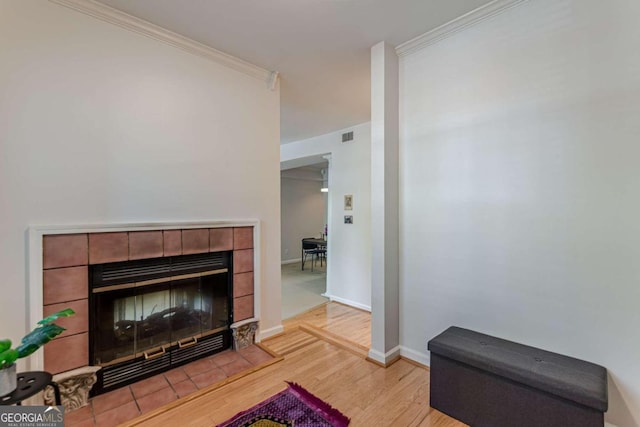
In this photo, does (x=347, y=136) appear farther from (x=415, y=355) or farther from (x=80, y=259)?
(x=80, y=259)

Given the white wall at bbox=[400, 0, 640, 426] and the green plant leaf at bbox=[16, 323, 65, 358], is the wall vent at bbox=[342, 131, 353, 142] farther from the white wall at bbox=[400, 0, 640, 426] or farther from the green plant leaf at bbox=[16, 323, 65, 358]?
the green plant leaf at bbox=[16, 323, 65, 358]

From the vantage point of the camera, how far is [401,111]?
2613 millimetres

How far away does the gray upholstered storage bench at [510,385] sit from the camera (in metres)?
1.44

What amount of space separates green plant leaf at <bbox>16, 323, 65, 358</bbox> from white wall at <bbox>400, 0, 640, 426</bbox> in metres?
2.44

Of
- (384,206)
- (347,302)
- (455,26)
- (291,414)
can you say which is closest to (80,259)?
(291,414)

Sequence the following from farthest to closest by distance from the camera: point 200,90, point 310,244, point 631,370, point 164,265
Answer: point 310,244 → point 200,90 → point 164,265 → point 631,370

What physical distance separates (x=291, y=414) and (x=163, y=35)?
3.02 metres

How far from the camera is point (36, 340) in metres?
1.37

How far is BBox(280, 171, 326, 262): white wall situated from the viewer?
8.18 meters

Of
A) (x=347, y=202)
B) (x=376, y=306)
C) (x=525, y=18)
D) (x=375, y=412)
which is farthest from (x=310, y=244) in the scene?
(x=525, y=18)

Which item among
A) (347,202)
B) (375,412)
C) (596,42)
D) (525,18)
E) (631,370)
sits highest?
(525,18)

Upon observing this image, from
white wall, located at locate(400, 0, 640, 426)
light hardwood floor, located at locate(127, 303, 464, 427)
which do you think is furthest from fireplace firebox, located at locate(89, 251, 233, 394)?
white wall, located at locate(400, 0, 640, 426)

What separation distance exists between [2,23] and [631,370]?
4.19 m

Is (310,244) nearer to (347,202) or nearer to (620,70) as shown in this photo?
(347,202)
